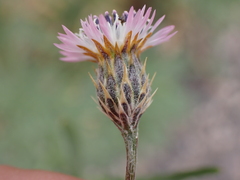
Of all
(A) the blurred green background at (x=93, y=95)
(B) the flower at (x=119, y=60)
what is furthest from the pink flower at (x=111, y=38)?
(A) the blurred green background at (x=93, y=95)

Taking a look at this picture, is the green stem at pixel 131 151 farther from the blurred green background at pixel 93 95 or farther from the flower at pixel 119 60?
the blurred green background at pixel 93 95

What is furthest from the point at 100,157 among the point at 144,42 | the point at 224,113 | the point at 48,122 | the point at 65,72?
the point at 144,42

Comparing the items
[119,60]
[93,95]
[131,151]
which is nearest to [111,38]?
[119,60]

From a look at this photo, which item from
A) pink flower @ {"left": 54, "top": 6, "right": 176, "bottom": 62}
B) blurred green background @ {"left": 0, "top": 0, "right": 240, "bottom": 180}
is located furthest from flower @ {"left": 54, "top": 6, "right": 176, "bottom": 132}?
blurred green background @ {"left": 0, "top": 0, "right": 240, "bottom": 180}

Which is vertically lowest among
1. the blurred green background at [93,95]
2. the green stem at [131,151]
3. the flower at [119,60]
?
the green stem at [131,151]

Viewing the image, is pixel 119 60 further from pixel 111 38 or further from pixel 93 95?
pixel 93 95

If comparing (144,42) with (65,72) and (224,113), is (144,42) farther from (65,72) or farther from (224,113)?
(224,113)
